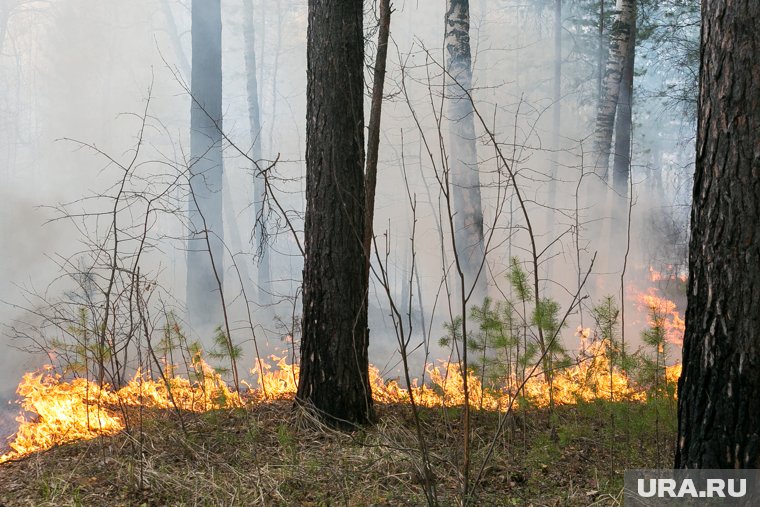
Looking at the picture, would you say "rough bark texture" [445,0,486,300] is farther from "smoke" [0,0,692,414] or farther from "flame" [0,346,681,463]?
"smoke" [0,0,692,414]

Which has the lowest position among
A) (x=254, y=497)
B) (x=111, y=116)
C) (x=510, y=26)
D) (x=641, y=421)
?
(x=254, y=497)

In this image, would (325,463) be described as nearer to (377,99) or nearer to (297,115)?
(377,99)

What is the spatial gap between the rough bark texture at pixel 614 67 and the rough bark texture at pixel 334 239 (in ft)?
19.5

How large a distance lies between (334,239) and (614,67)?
7346 millimetres

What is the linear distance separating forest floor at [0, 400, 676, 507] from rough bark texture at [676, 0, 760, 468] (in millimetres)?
735

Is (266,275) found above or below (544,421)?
above

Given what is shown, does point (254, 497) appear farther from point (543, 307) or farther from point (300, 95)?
point (300, 95)

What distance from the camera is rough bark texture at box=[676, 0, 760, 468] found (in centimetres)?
239

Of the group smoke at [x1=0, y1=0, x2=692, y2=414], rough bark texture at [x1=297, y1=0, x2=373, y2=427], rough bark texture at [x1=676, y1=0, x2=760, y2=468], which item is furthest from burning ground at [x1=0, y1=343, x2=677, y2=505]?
smoke at [x1=0, y1=0, x2=692, y2=414]

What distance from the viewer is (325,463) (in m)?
3.57

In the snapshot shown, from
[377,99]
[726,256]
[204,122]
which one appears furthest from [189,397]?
[204,122]

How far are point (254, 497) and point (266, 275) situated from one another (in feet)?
46.7

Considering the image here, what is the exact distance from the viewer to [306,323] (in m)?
4.49

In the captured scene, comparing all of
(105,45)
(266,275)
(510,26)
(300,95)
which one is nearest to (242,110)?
(300,95)
